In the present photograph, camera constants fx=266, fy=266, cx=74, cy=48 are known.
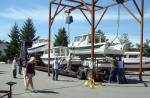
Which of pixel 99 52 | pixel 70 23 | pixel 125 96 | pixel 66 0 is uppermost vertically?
pixel 66 0

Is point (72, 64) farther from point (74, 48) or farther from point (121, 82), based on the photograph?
point (121, 82)

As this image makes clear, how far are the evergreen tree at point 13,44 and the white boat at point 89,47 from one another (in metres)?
35.5

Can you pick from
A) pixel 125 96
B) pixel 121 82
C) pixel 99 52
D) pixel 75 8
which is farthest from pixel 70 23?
pixel 125 96

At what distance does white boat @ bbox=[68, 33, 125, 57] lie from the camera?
1970 centimetres

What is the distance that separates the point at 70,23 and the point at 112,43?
170 inches

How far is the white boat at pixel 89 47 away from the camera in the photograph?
64.6 ft

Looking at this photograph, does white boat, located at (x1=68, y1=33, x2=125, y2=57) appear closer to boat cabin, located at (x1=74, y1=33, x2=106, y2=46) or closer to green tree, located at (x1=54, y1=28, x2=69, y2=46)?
boat cabin, located at (x1=74, y1=33, x2=106, y2=46)

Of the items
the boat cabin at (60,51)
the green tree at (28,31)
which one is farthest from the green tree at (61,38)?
the boat cabin at (60,51)

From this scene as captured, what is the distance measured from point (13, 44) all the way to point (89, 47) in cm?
3987

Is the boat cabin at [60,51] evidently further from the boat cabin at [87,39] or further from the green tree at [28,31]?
the green tree at [28,31]

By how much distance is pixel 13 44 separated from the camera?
5809 centimetres

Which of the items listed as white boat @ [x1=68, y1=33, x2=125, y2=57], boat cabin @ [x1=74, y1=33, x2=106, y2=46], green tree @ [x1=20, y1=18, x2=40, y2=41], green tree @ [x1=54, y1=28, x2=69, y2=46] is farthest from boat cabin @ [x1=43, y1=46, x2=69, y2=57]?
green tree @ [x1=20, y1=18, x2=40, y2=41]

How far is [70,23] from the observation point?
2291 cm

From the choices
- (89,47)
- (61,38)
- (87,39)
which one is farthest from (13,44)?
(89,47)
